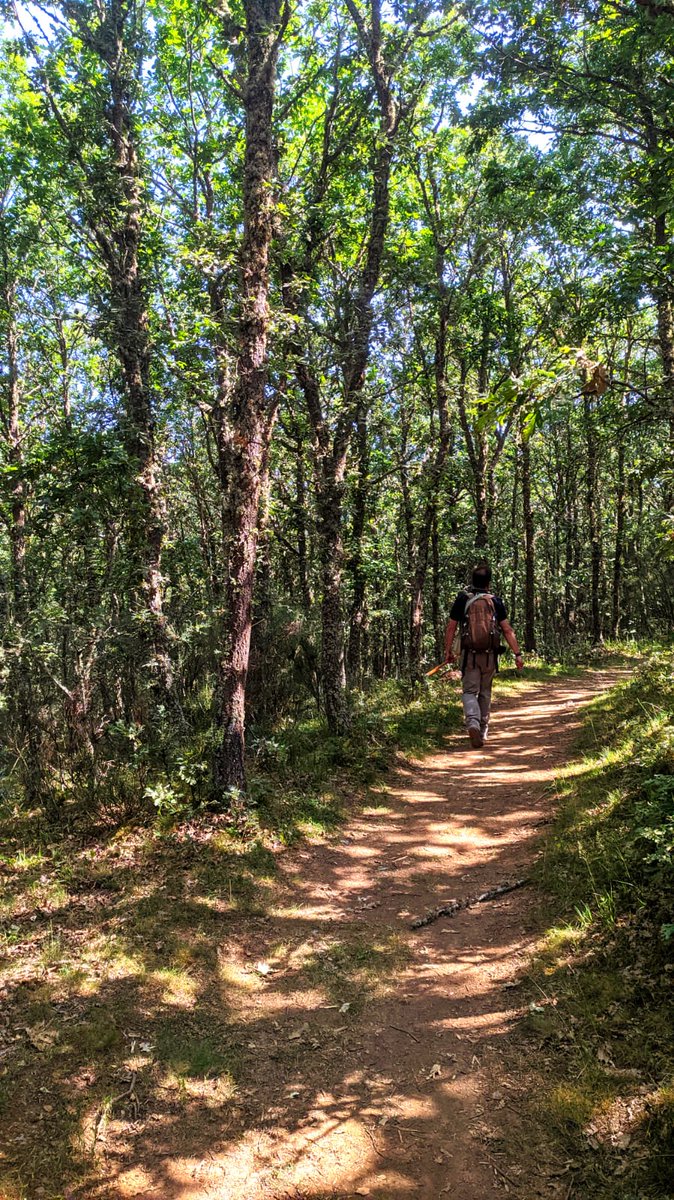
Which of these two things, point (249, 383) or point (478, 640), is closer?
point (249, 383)

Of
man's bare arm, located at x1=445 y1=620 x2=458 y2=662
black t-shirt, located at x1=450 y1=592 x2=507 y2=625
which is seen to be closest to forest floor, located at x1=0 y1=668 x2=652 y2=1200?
man's bare arm, located at x1=445 y1=620 x2=458 y2=662

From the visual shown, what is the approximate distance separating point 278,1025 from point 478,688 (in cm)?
549

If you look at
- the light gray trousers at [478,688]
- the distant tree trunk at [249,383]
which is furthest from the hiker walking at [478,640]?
the distant tree trunk at [249,383]

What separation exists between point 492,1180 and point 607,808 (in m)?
3.15

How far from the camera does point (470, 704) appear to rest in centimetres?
869

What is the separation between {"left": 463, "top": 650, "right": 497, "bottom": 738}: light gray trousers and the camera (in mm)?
8367

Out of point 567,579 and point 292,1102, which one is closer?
point 292,1102

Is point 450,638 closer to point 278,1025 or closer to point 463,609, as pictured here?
point 463,609

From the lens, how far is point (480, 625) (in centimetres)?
843

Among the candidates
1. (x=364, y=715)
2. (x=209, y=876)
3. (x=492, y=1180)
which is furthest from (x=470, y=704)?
(x=492, y=1180)

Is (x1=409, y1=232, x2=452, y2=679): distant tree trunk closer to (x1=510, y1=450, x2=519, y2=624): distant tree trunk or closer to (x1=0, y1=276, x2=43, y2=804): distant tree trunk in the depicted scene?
(x1=0, y1=276, x2=43, y2=804): distant tree trunk

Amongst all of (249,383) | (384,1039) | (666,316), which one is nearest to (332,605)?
(249,383)

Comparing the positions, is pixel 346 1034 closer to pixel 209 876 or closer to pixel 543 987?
pixel 543 987

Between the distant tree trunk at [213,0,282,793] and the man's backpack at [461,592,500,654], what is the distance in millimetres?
3463
